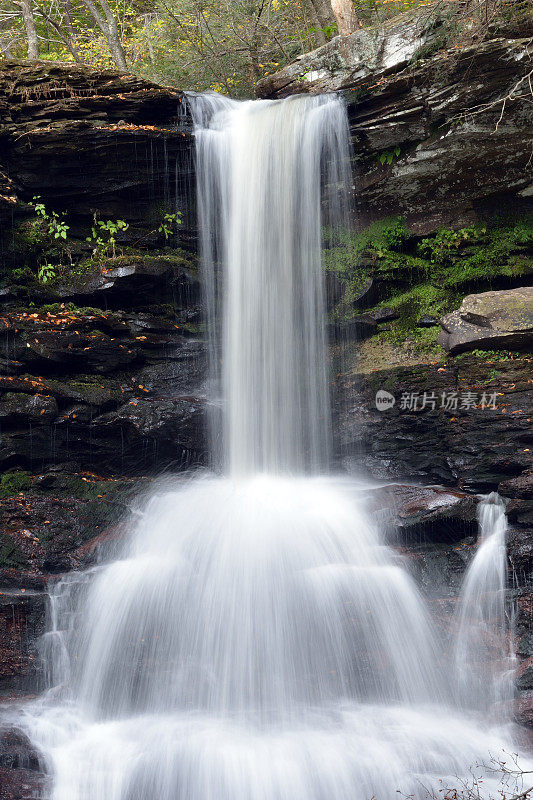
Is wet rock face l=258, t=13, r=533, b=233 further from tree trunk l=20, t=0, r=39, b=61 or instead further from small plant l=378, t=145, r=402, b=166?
tree trunk l=20, t=0, r=39, b=61

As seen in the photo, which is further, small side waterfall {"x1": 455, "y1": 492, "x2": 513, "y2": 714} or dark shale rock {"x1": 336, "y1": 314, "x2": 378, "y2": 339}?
dark shale rock {"x1": 336, "y1": 314, "x2": 378, "y2": 339}

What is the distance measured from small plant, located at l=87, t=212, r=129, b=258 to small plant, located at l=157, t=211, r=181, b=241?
0.58 m

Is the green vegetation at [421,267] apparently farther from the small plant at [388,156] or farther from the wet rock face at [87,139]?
the wet rock face at [87,139]

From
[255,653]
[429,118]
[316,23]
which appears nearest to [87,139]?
[429,118]

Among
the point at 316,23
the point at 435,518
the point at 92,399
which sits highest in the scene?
the point at 316,23

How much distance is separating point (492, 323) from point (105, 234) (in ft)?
20.1

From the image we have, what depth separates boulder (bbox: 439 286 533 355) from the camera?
7.45 m

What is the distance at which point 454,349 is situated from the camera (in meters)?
7.79

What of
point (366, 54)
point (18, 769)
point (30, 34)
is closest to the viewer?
point (18, 769)

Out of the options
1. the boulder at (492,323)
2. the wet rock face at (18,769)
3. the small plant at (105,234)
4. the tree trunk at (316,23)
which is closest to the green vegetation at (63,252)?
the small plant at (105,234)

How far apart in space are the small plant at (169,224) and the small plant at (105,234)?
582 millimetres

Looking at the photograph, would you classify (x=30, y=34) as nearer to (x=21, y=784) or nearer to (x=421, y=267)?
(x=421, y=267)

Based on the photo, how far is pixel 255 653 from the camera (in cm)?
554

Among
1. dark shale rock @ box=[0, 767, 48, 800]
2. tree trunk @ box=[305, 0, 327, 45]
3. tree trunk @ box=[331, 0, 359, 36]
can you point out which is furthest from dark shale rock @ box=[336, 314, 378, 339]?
tree trunk @ box=[305, 0, 327, 45]
